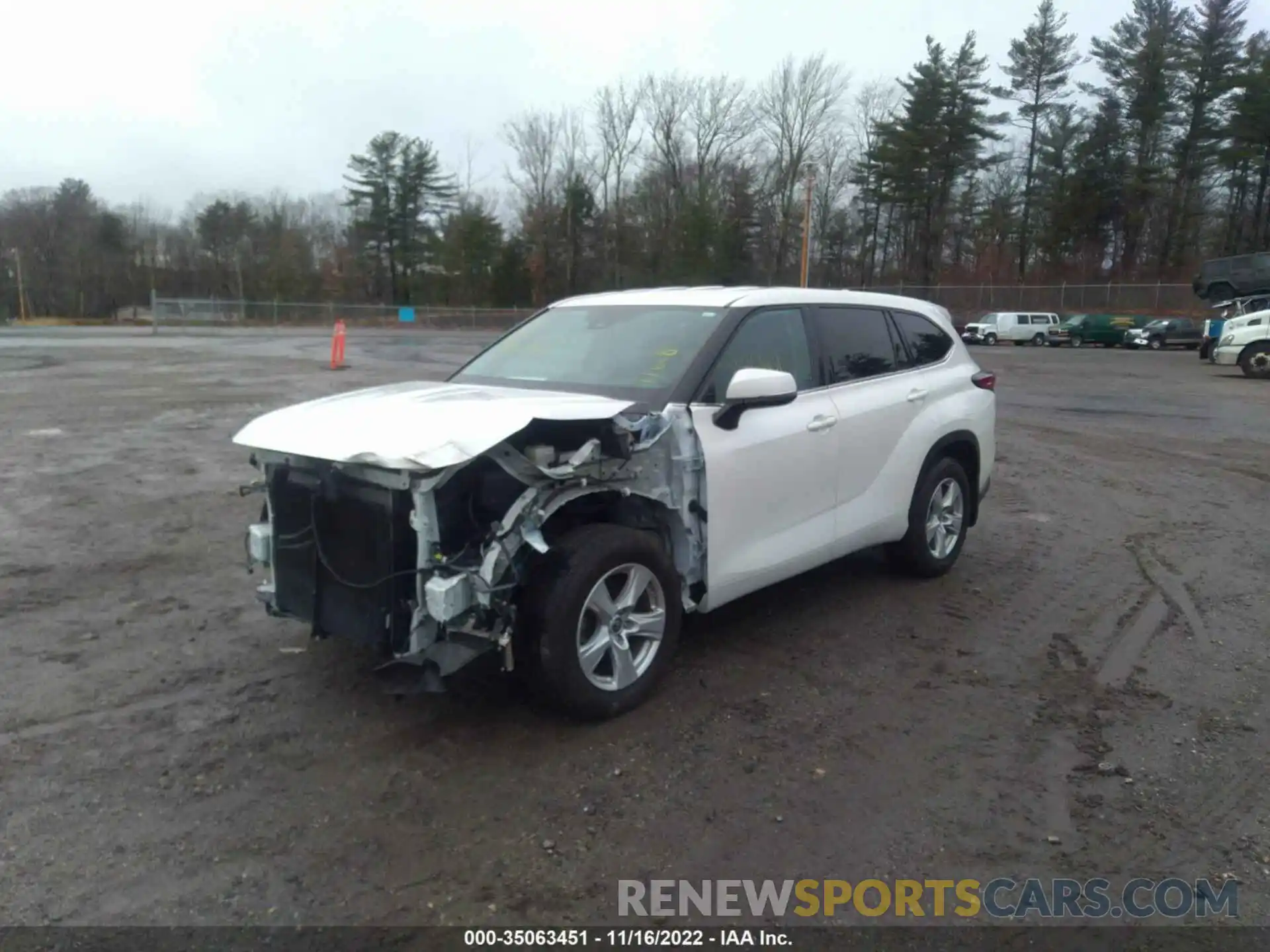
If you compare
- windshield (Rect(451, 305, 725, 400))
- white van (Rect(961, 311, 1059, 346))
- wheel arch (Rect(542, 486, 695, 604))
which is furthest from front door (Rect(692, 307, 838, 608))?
white van (Rect(961, 311, 1059, 346))

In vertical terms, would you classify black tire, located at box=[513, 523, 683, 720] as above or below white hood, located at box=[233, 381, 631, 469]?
below

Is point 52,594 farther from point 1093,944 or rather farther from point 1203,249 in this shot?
point 1203,249

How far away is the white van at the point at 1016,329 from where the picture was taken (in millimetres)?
46719

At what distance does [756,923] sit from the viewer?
2.93 metres

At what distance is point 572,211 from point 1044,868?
70230 mm

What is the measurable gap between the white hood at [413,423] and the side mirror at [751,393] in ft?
A: 1.61

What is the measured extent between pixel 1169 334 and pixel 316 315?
4717 cm

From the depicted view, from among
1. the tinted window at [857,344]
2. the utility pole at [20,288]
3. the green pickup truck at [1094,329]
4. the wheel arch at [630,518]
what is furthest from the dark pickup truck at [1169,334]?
the utility pole at [20,288]

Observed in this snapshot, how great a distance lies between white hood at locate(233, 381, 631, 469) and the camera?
3.53m

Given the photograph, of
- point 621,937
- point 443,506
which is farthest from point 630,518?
point 621,937

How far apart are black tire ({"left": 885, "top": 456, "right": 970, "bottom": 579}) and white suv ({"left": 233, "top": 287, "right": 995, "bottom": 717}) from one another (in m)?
0.03

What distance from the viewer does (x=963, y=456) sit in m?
6.45

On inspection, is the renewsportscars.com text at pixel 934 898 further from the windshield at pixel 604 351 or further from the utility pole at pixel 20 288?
the utility pole at pixel 20 288

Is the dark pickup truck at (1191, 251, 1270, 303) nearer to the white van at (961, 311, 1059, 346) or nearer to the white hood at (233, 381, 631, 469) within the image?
the white van at (961, 311, 1059, 346)
